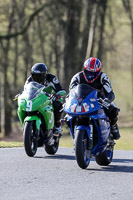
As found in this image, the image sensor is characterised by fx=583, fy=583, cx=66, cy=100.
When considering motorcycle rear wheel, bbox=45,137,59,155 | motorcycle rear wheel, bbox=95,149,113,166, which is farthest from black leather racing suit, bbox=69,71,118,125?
motorcycle rear wheel, bbox=45,137,59,155

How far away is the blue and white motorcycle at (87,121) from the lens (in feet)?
27.7

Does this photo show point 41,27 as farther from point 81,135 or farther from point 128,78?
point 81,135

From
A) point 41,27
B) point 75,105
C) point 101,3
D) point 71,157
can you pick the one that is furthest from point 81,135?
point 41,27

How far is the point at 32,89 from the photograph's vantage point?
412 inches

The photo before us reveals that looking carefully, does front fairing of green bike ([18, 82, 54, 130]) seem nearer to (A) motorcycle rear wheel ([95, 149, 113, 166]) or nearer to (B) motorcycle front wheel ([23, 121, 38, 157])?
(B) motorcycle front wheel ([23, 121, 38, 157])

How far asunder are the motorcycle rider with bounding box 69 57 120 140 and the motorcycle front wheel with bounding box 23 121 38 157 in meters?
1.08

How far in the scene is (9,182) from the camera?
24.5 feet

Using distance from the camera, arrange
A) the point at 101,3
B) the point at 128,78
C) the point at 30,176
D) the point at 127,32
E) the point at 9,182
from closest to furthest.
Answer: the point at 9,182
the point at 30,176
the point at 101,3
the point at 127,32
the point at 128,78

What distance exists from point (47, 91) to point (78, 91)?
223 centimetres

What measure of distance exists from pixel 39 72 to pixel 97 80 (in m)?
1.77

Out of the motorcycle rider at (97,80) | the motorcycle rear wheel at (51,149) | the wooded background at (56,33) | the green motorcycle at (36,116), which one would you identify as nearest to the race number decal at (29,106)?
the green motorcycle at (36,116)

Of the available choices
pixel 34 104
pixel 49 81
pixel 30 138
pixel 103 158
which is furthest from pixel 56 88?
pixel 103 158

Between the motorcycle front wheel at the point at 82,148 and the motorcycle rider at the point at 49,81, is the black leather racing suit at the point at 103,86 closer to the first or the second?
the motorcycle front wheel at the point at 82,148

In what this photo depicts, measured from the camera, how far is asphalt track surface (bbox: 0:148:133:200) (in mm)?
6676
